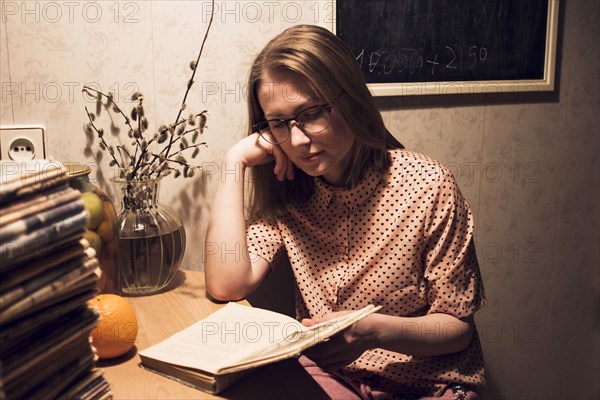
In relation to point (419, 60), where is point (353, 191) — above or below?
below

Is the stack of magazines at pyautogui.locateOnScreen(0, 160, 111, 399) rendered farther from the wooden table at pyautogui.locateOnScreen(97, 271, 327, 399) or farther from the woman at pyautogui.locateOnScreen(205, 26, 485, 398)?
the woman at pyautogui.locateOnScreen(205, 26, 485, 398)

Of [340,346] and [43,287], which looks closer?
[43,287]

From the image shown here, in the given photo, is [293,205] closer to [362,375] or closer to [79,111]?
[362,375]

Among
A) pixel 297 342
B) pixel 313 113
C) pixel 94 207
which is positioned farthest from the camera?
pixel 313 113

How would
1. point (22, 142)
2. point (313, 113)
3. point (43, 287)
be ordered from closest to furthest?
point (43, 287) < point (313, 113) < point (22, 142)

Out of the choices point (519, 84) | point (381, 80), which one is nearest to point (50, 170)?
point (381, 80)

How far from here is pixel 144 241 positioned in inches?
47.2

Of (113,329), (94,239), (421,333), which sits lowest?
(421,333)

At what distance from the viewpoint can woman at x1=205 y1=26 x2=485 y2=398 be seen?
117 centimetres

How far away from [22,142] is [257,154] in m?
0.52

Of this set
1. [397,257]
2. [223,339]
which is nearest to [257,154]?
[397,257]

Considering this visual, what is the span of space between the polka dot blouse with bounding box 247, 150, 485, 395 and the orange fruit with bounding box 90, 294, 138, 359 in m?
0.44

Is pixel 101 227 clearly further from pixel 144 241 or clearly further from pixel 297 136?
pixel 297 136

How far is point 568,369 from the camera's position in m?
2.01
